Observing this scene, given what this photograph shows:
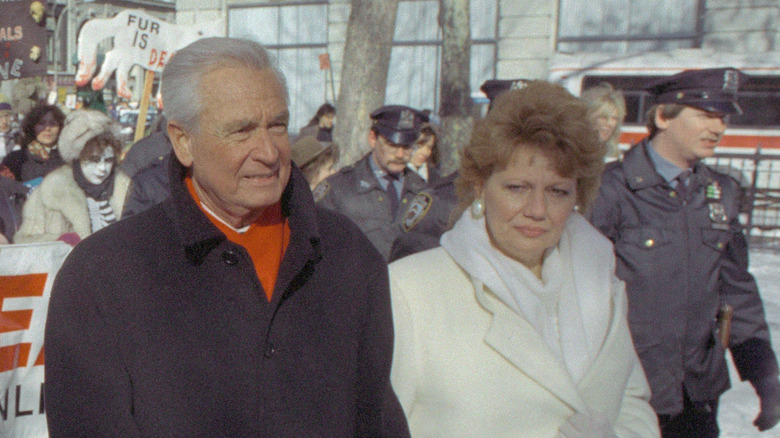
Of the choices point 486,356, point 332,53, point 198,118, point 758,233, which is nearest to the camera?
point 198,118

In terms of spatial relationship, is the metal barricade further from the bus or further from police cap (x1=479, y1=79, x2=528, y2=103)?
police cap (x1=479, y1=79, x2=528, y2=103)

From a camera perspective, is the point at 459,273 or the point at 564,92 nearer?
the point at 459,273

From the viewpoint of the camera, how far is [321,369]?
1749mm

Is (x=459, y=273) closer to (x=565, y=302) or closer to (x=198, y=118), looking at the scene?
(x=565, y=302)

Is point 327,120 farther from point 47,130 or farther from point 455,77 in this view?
point 47,130

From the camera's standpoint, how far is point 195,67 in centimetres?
171

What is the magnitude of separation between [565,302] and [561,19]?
16.5 metres

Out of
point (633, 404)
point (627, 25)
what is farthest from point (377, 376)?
point (627, 25)

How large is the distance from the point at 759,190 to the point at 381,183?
9.32m

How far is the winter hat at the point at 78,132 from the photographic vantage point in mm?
4945

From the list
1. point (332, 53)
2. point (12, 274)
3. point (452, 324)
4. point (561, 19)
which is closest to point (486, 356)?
point (452, 324)

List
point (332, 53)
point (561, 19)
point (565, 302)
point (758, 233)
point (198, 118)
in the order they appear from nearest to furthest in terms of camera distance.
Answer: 1. point (198, 118)
2. point (565, 302)
3. point (758, 233)
4. point (561, 19)
5. point (332, 53)

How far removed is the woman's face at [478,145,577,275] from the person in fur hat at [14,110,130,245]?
115 inches

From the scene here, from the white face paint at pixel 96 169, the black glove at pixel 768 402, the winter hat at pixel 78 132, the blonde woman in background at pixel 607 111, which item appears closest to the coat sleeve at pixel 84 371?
the black glove at pixel 768 402
